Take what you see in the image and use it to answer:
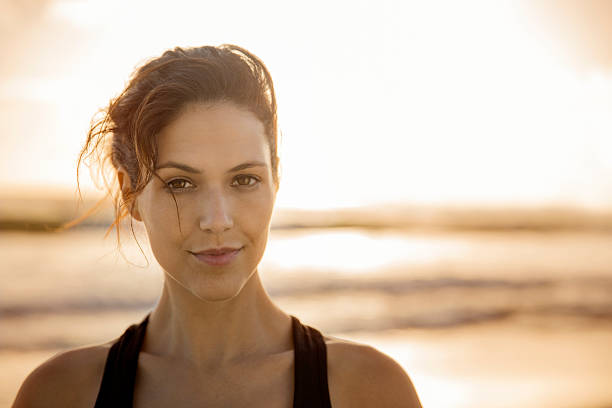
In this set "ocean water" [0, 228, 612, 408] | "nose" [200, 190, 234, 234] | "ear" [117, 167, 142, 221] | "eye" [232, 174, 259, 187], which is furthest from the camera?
"ocean water" [0, 228, 612, 408]

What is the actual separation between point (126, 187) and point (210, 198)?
17.0 inches

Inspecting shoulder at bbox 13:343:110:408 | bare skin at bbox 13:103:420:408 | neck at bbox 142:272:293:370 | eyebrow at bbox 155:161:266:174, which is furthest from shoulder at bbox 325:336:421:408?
shoulder at bbox 13:343:110:408

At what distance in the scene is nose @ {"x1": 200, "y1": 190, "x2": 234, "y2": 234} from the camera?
223cm

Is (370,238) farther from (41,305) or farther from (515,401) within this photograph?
(515,401)

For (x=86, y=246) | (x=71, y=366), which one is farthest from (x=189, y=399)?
(x=86, y=246)

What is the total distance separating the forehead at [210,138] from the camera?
7.40 ft

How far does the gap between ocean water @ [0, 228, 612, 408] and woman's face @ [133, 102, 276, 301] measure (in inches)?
135

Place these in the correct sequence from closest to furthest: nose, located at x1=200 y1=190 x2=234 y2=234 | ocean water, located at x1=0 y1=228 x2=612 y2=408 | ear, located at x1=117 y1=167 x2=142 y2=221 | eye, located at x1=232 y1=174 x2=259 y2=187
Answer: nose, located at x1=200 y1=190 x2=234 y2=234 < eye, located at x1=232 y1=174 x2=259 y2=187 < ear, located at x1=117 y1=167 x2=142 y2=221 < ocean water, located at x1=0 y1=228 x2=612 y2=408

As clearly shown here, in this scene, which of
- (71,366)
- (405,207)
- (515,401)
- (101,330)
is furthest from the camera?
(405,207)

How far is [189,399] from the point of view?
245 centimetres

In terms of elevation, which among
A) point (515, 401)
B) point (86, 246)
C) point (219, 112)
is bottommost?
point (515, 401)

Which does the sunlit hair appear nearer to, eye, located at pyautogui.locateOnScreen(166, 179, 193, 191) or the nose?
eye, located at pyautogui.locateOnScreen(166, 179, 193, 191)

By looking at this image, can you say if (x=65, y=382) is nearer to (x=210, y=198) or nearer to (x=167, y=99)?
(x=210, y=198)

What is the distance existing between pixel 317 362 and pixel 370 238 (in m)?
10.8
